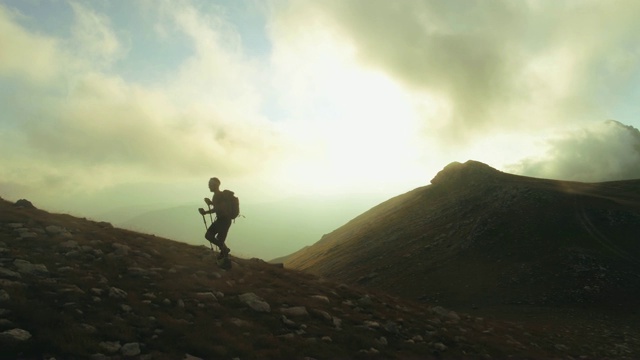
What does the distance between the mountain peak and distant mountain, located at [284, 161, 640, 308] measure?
765 mm

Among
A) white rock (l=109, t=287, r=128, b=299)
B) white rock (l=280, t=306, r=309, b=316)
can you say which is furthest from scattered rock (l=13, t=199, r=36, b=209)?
white rock (l=280, t=306, r=309, b=316)

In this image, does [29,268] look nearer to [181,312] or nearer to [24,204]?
[181,312]

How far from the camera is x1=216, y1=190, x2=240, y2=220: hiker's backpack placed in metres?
18.5

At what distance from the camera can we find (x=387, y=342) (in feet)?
47.0

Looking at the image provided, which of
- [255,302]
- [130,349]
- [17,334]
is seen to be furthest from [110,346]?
[255,302]

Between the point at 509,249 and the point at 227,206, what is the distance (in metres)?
57.9

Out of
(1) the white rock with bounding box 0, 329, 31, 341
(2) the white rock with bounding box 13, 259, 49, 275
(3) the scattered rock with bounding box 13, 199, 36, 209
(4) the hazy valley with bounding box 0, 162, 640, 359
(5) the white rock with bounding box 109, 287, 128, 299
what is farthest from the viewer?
(3) the scattered rock with bounding box 13, 199, 36, 209

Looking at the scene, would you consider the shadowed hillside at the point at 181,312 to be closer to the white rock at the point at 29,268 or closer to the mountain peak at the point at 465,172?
the white rock at the point at 29,268

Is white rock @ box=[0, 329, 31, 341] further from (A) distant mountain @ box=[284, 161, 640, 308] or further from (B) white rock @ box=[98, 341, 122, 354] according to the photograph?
(A) distant mountain @ box=[284, 161, 640, 308]

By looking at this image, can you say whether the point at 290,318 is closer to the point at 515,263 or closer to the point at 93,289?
the point at 93,289

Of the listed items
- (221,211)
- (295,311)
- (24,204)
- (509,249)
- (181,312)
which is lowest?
(295,311)

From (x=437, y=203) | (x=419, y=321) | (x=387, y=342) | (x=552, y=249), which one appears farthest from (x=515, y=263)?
(x=387, y=342)

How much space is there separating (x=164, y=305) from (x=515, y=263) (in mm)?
58673

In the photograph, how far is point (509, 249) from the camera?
63125 mm
